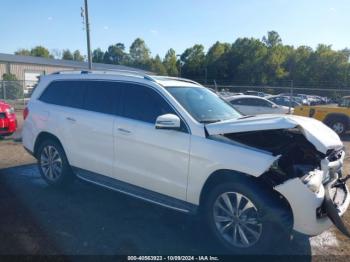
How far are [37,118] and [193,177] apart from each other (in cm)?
333

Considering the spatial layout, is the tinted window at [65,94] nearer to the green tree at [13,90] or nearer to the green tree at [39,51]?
the green tree at [13,90]

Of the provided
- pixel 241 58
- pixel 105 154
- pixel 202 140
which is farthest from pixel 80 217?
pixel 241 58

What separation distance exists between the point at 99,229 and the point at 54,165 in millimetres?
1943

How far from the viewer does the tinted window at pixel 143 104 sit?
4.49 m

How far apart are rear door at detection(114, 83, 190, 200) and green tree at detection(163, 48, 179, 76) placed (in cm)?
6426

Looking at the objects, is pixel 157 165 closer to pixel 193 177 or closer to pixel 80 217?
pixel 193 177

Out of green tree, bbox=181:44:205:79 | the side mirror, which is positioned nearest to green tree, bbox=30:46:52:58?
green tree, bbox=181:44:205:79

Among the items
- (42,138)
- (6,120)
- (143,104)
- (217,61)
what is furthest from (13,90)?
(217,61)

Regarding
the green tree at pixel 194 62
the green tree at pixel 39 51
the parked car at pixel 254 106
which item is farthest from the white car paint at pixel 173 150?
the green tree at pixel 39 51

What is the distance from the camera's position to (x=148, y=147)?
4422 mm

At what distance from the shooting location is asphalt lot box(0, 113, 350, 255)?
3.86 m

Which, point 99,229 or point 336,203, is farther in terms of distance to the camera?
point 99,229

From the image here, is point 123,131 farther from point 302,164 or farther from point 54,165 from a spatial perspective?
point 302,164

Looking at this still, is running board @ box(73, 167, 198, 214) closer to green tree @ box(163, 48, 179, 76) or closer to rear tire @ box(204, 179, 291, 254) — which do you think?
rear tire @ box(204, 179, 291, 254)
